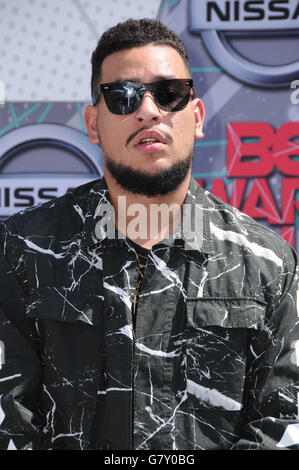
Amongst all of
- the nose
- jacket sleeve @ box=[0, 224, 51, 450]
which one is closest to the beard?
the nose

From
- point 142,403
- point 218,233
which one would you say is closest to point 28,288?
point 142,403

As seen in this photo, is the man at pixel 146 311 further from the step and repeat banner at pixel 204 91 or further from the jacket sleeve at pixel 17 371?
the step and repeat banner at pixel 204 91

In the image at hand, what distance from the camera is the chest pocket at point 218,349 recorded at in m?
1.49

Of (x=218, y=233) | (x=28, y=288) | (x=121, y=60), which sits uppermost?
(x=121, y=60)

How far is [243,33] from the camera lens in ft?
7.67

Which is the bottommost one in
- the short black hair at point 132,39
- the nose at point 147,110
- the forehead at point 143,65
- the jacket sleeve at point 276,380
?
the jacket sleeve at point 276,380

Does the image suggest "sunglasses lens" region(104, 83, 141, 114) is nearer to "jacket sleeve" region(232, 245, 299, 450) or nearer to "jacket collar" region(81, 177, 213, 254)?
"jacket collar" region(81, 177, 213, 254)

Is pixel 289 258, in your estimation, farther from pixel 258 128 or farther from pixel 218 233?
pixel 258 128

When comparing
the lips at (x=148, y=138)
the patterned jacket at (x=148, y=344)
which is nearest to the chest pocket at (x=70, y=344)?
the patterned jacket at (x=148, y=344)

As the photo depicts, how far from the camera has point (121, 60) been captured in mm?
1581

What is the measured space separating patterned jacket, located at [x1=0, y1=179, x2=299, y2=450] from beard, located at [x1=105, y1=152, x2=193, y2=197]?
0.15 meters

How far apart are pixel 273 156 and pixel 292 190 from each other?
0.17 m

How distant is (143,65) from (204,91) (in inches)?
34.3

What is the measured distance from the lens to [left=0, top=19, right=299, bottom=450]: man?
146 cm
